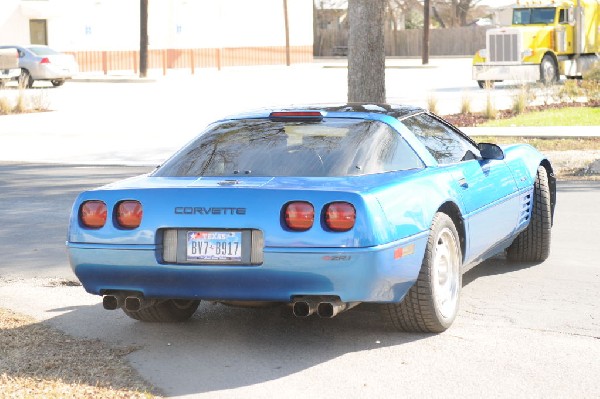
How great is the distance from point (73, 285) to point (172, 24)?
5759cm

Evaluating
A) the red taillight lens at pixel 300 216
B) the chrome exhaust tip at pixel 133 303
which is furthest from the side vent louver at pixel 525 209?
the chrome exhaust tip at pixel 133 303

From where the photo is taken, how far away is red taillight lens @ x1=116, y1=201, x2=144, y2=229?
21.4 feet

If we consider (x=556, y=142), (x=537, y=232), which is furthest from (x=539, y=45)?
(x=537, y=232)

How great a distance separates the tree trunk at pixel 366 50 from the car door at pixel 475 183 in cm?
953

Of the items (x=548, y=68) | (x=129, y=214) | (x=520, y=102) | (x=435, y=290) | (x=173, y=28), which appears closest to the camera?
(x=129, y=214)

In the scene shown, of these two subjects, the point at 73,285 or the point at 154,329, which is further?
the point at 73,285

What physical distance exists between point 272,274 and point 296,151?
3.30 ft

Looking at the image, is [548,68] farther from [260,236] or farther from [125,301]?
[260,236]

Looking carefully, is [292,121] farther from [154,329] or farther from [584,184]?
[584,184]

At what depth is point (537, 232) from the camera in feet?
29.5

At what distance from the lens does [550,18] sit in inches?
1512

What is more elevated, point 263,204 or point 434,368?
point 263,204

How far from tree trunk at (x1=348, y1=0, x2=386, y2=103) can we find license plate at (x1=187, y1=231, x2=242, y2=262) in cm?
1150

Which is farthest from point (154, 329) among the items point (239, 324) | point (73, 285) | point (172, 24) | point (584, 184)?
point (172, 24)
